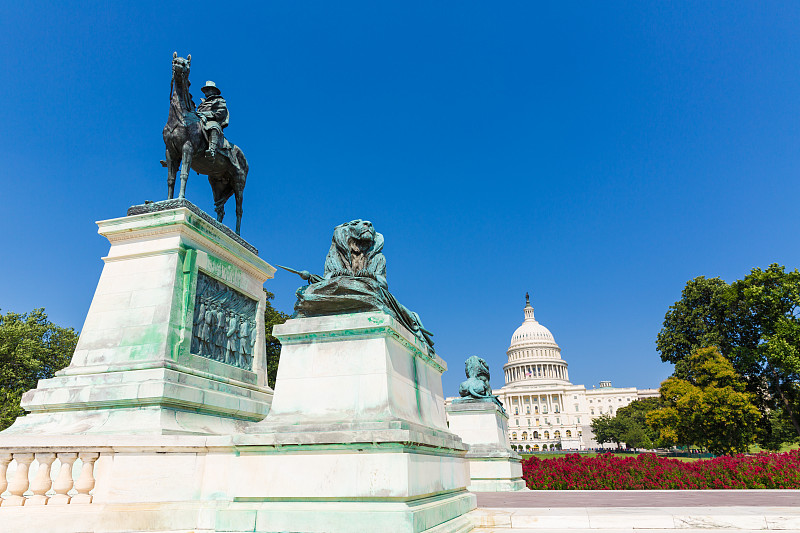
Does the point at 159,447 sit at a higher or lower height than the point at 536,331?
lower

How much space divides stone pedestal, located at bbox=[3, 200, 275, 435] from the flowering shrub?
1154 cm

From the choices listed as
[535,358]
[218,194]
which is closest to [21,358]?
[218,194]

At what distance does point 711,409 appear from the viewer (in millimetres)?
39500

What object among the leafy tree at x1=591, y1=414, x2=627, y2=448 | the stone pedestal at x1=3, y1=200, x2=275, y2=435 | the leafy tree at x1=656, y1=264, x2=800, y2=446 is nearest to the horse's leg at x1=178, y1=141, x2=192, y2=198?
the stone pedestal at x1=3, y1=200, x2=275, y2=435

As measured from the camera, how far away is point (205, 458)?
6031mm

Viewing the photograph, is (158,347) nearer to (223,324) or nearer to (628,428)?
(223,324)

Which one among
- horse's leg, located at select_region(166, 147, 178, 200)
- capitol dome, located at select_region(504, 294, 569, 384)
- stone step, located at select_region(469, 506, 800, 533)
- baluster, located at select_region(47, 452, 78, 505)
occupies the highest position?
capitol dome, located at select_region(504, 294, 569, 384)

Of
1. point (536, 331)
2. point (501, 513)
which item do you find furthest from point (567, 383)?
point (501, 513)

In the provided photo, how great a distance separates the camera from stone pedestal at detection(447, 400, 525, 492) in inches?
602

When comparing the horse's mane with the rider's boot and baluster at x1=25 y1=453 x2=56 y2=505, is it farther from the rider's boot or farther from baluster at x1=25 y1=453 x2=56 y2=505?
baluster at x1=25 y1=453 x2=56 y2=505

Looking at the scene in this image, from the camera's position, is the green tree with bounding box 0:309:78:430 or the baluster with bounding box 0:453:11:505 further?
the green tree with bounding box 0:309:78:430

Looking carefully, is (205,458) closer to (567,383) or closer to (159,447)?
(159,447)

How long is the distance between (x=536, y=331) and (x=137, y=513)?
16451 centimetres

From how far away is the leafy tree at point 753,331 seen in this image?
122ft
